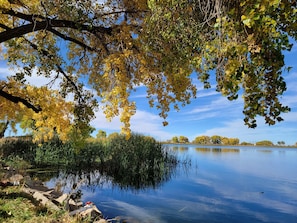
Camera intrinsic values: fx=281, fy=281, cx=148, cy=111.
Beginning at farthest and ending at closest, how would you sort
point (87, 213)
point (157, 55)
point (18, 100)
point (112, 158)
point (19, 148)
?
point (19, 148), point (112, 158), point (18, 100), point (87, 213), point (157, 55)

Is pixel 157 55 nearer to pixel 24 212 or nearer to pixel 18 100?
pixel 24 212

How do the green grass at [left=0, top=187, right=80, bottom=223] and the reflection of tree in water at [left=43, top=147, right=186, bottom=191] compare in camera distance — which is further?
the reflection of tree in water at [left=43, top=147, right=186, bottom=191]

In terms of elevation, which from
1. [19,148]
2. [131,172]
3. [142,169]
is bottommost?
[131,172]

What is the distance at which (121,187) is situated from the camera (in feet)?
46.4

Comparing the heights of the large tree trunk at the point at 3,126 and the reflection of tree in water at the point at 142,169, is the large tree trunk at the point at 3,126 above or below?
above

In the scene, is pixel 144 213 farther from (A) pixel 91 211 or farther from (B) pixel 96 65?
(B) pixel 96 65

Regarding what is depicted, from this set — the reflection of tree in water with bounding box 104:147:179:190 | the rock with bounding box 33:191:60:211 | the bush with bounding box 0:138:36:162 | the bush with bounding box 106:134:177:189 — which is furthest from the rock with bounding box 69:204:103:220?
the bush with bounding box 0:138:36:162

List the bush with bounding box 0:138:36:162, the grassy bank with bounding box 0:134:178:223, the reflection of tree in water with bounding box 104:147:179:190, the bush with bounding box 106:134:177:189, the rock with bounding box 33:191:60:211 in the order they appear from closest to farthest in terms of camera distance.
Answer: the rock with bounding box 33:191:60:211 < the reflection of tree in water with bounding box 104:147:179:190 < the grassy bank with bounding box 0:134:178:223 < the bush with bounding box 106:134:177:189 < the bush with bounding box 0:138:36:162

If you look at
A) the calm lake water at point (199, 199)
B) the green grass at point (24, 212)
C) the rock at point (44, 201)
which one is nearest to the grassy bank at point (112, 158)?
the calm lake water at point (199, 199)

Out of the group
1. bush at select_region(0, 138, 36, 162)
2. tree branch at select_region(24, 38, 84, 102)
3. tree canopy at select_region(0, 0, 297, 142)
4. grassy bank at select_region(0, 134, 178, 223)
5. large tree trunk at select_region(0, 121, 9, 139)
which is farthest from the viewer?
large tree trunk at select_region(0, 121, 9, 139)

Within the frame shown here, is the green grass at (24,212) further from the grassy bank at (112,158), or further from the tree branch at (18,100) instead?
the grassy bank at (112,158)

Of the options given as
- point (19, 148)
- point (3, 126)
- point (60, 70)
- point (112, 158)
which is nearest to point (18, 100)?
point (60, 70)

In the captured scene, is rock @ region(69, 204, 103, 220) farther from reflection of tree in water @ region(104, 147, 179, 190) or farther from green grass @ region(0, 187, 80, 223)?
reflection of tree in water @ region(104, 147, 179, 190)

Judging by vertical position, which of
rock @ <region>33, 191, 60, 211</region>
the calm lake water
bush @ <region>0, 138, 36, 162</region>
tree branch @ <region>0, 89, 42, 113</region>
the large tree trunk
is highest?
the large tree trunk
